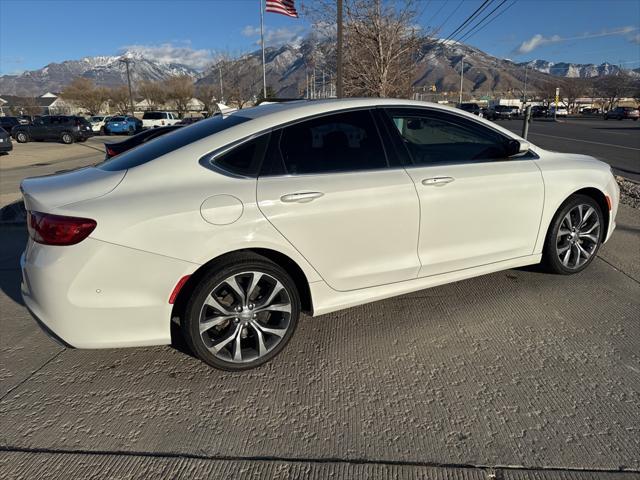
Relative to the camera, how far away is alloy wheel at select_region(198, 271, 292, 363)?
2773mm

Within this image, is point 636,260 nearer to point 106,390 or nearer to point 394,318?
point 394,318

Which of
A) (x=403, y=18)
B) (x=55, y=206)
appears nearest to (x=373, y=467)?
(x=55, y=206)

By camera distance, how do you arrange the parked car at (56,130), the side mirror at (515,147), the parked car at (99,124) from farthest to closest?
the parked car at (99,124) → the parked car at (56,130) → the side mirror at (515,147)

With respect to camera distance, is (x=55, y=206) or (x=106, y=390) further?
(x=106, y=390)

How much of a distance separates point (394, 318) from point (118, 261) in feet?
6.86

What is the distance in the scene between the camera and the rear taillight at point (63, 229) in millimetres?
2443

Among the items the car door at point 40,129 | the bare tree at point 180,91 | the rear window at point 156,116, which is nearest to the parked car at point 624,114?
the rear window at point 156,116

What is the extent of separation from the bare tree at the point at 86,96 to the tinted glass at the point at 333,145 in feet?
258

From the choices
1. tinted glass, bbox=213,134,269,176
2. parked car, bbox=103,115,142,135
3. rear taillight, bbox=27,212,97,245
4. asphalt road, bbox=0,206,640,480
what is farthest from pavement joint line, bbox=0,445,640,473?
parked car, bbox=103,115,142,135

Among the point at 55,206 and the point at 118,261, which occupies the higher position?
the point at 55,206

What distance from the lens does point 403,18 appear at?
50.0 ft

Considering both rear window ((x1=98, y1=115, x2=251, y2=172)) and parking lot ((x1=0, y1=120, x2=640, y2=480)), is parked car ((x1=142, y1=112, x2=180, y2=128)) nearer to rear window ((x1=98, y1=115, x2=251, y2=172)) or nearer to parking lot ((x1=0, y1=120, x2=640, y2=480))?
parking lot ((x1=0, y1=120, x2=640, y2=480))

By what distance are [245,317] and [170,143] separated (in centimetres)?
128

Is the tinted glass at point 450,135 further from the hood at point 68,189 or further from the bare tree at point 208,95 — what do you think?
the bare tree at point 208,95
